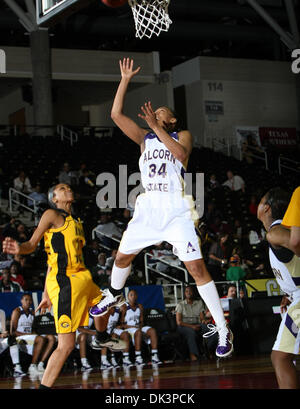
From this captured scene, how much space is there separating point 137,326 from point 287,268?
6.69 m

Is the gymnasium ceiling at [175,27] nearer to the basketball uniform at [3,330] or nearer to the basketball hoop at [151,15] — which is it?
the basketball uniform at [3,330]

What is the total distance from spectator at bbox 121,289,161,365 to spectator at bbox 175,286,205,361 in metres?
0.59

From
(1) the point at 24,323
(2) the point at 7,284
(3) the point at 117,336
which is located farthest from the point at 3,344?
(3) the point at 117,336

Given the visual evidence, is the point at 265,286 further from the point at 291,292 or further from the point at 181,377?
the point at 291,292

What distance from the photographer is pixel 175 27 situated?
80.4ft

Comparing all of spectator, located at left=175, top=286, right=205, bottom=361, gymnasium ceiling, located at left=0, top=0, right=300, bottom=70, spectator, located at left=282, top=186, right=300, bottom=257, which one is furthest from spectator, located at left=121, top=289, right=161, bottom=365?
gymnasium ceiling, located at left=0, top=0, right=300, bottom=70

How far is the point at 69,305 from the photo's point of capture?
572 centimetres

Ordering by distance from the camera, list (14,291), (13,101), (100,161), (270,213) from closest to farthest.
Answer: (270,213), (14,291), (100,161), (13,101)

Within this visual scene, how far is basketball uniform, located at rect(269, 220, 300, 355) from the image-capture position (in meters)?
4.19

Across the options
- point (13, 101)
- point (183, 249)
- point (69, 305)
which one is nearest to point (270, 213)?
point (183, 249)

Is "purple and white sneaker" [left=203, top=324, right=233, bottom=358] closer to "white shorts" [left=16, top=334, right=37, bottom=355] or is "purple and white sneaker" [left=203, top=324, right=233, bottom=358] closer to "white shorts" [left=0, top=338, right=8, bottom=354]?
"white shorts" [left=16, top=334, right=37, bottom=355]

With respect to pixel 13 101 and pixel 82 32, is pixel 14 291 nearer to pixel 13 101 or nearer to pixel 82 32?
pixel 82 32

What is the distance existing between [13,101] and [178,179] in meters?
23.9
